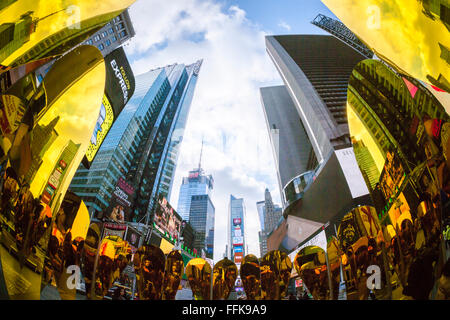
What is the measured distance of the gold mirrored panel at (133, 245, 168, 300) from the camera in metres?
3.05

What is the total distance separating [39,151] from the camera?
6.34 ft

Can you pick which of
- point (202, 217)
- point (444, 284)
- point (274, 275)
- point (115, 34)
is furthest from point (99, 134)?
point (202, 217)

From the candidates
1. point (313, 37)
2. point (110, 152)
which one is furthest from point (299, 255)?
point (313, 37)

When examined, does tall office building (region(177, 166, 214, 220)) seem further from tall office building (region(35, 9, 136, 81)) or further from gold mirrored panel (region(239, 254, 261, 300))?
gold mirrored panel (region(239, 254, 261, 300))

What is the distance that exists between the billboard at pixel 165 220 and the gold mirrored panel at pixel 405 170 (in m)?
45.9

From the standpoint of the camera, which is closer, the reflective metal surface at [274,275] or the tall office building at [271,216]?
the reflective metal surface at [274,275]

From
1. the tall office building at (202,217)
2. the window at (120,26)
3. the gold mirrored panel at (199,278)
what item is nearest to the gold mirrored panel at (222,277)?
the gold mirrored panel at (199,278)

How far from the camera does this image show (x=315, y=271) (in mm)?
3168

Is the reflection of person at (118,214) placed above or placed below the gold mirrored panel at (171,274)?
above

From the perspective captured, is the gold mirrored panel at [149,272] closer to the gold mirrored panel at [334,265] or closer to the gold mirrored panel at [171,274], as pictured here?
the gold mirrored panel at [171,274]

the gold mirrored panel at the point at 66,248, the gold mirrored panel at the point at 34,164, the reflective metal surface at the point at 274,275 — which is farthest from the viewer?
the reflective metal surface at the point at 274,275

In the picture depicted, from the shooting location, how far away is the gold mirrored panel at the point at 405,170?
164cm

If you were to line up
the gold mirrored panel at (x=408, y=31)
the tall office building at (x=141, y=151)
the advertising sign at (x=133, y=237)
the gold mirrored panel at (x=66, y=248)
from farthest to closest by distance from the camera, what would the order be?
the tall office building at (x=141, y=151) → the advertising sign at (x=133, y=237) → the gold mirrored panel at (x=66, y=248) → the gold mirrored panel at (x=408, y=31)

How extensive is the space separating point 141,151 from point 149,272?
63.3 meters
